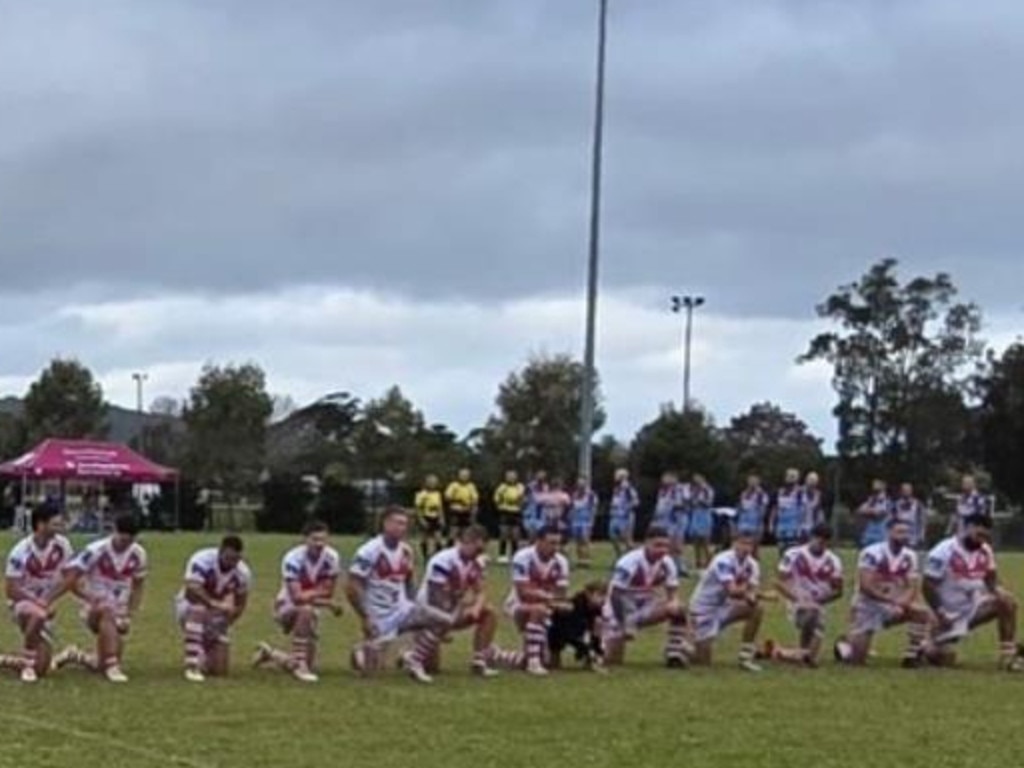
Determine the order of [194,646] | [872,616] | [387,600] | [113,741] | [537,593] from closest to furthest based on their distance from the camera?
[113,741] → [194,646] → [387,600] → [537,593] → [872,616]

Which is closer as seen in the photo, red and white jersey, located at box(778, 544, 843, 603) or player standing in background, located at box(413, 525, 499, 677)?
Answer: player standing in background, located at box(413, 525, 499, 677)

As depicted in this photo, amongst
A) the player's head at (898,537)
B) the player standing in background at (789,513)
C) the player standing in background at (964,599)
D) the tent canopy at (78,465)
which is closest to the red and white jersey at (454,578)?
the player's head at (898,537)

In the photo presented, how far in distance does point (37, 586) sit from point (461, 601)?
12.5 feet

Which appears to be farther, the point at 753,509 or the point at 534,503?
the point at 534,503

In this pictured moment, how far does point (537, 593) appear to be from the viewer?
19.6 meters

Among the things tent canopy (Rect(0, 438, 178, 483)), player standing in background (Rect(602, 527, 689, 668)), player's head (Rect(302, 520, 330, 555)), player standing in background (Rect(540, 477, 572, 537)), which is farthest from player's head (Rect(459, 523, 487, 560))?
tent canopy (Rect(0, 438, 178, 483))

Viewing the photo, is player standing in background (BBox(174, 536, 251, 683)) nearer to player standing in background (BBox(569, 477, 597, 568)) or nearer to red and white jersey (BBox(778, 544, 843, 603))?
red and white jersey (BBox(778, 544, 843, 603))

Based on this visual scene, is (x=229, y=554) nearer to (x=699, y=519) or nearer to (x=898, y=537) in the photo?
(x=898, y=537)

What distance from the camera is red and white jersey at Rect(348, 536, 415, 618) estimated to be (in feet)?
62.2

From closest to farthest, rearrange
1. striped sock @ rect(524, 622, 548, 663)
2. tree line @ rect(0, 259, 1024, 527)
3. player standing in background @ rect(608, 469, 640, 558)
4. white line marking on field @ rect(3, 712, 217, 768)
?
white line marking on field @ rect(3, 712, 217, 768), striped sock @ rect(524, 622, 548, 663), player standing in background @ rect(608, 469, 640, 558), tree line @ rect(0, 259, 1024, 527)

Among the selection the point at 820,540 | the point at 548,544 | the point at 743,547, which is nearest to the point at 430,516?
the point at 820,540

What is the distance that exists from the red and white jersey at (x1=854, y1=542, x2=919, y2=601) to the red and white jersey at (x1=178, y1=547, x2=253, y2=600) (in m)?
6.50

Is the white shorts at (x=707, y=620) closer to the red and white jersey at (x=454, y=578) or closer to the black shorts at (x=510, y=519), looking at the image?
the red and white jersey at (x=454, y=578)

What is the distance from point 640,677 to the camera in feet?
61.6
